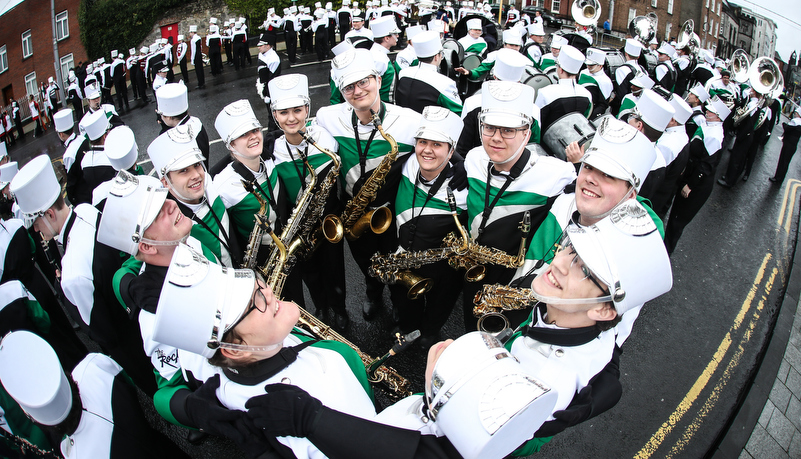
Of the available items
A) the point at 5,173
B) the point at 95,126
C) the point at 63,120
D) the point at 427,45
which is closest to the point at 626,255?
the point at 427,45

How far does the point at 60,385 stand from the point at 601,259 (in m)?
2.72

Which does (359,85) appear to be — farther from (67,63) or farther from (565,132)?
(67,63)

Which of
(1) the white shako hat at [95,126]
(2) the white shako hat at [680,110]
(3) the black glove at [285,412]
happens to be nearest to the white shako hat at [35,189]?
(1) the white shako hat at [95,126]

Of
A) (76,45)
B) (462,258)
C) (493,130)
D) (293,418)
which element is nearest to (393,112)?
(493,130)

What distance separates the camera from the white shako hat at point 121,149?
486cm

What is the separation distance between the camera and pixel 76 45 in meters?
27.8

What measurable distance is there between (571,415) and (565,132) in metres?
3.79

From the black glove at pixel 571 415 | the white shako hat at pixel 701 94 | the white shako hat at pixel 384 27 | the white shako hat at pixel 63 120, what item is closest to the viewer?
the black glove at pixel 571 415

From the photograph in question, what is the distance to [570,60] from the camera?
6223mm

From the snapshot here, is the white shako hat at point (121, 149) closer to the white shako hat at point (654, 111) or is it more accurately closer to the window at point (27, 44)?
the white shako hat at point (654, 111)

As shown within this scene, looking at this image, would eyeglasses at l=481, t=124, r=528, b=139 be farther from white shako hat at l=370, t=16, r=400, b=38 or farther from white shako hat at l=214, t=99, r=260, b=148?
white shako hat at l=370, t=16, r=400, b=38

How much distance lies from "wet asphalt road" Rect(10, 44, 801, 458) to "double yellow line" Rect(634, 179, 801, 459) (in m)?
0.01

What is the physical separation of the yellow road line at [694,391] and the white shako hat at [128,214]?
15.3 ft

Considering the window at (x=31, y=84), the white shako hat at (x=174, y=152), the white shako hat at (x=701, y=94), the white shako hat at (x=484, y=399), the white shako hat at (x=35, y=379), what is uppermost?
the white shako hat at (x=174, y=152)
